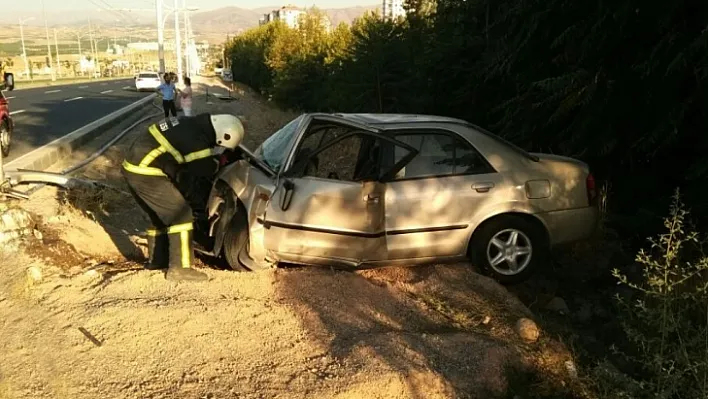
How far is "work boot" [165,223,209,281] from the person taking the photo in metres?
5.05

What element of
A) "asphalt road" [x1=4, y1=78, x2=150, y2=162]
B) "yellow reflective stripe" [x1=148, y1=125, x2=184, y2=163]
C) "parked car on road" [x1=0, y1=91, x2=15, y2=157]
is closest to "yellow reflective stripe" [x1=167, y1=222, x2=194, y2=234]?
"yellow reflective stripe" [x1=148, y1=125, x2=184, y2=163]

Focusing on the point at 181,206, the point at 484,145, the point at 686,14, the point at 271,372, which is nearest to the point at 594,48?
the point at 686,14

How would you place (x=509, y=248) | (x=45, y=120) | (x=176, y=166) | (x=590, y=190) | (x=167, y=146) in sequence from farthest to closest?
(x=45, y=120) < (x=590, y=190) < (x=509, y=248) < (x=176, y=166) < (x=167, y=146)

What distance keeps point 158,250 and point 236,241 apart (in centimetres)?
77

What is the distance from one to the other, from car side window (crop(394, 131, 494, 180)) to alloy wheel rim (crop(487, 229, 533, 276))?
1.98ft

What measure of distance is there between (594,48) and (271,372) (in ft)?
17.3

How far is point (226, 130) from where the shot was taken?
5.31m

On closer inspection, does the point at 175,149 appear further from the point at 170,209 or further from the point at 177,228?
the point at 177,228

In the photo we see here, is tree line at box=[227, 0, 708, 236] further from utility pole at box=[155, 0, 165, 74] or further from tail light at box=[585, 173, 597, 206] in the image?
utility pole at box=[155, 0, 165, 74]

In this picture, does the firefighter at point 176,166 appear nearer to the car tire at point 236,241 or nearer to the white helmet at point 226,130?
the white helmet at point 226,130

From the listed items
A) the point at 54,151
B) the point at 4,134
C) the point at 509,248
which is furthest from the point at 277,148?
the point at 4,134

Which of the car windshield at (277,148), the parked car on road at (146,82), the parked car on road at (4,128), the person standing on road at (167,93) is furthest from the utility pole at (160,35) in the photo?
the car windshield at (277,148)

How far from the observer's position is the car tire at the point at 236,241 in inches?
209

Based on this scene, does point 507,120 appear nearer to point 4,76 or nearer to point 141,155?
point 141,155
